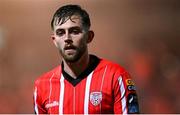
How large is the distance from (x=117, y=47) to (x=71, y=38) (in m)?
1.54

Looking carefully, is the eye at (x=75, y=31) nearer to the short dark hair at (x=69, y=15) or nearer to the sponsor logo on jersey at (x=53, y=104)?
the short dark hair at (x=69, y=15)

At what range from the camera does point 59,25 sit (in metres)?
1.62

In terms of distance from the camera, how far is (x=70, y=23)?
1614 mm

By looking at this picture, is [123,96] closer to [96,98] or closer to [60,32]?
[96,98]

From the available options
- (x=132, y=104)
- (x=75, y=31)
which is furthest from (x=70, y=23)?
(x=132, y=104)

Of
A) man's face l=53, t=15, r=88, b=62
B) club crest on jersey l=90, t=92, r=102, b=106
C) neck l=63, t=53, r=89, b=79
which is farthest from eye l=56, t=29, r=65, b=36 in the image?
club crest on jersey l=90, t=92, r=102, b=106

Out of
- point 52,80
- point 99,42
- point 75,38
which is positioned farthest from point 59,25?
point 99,42

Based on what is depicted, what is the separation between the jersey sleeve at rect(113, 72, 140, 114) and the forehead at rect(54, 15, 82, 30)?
0.25 metres

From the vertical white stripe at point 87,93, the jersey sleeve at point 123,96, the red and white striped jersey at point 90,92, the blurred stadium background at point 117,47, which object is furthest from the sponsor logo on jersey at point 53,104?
the blurred stadium background at point 117,47

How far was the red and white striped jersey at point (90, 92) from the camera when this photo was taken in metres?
1.58

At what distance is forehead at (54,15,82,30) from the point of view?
1.61m

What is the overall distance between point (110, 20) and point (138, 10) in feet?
0.73

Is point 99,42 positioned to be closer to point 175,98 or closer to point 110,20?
point 110,20

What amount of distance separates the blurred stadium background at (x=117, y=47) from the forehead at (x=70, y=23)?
1372mm
